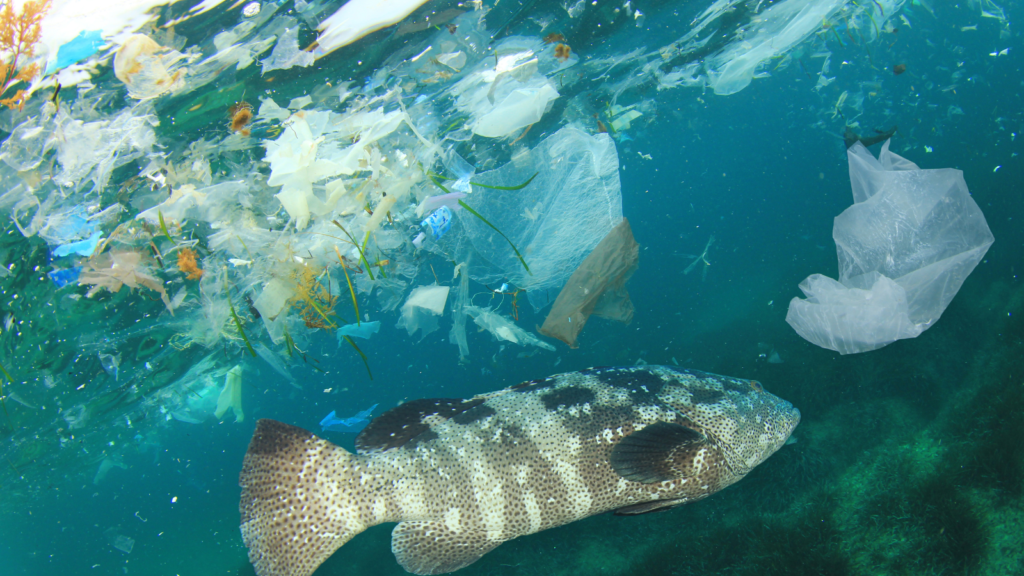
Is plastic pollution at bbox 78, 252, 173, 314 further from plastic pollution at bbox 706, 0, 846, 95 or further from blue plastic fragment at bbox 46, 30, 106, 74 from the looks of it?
plastic pollution at bbox 706, 0, 846, 95

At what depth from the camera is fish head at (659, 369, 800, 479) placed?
3742 mm

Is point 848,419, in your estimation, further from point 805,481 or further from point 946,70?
point 946,70

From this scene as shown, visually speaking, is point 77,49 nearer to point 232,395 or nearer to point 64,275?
point 64,275

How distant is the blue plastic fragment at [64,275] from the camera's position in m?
6.54

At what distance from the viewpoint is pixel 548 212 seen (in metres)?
6.05

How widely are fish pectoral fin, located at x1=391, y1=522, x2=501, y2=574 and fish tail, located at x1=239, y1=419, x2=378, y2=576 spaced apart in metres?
0.35

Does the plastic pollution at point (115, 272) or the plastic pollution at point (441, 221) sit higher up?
the plastic pollution at point (115, 272)

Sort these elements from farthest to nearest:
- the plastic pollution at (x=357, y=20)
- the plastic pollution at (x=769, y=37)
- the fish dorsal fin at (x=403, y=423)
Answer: the plastic pollution at (x=769, y=37), the plastic pollution at (x=357, y=20), the fish dorsal fin at (x=403, y=423)

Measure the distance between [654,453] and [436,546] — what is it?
6.57 ft

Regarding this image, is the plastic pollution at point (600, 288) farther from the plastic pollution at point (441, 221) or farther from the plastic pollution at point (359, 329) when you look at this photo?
the plastic pollution at point (441, 221)

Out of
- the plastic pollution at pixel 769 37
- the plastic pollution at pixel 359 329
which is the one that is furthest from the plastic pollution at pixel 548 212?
the plastic pollution at pixel 769 37

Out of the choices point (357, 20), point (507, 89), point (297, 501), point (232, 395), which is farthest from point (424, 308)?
point (232, 395)

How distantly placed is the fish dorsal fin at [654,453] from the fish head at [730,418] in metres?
0.26

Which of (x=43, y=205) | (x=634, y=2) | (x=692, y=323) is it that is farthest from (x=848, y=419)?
(x=43, y=205)
